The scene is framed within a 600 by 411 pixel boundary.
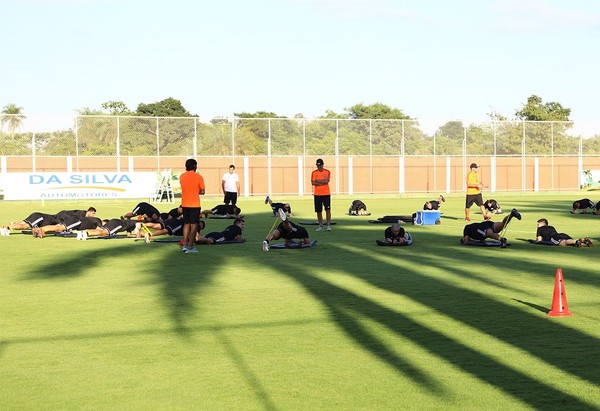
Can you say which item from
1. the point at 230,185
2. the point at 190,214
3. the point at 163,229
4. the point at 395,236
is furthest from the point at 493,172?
the point at 190,214

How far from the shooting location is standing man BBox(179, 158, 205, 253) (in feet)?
69.1

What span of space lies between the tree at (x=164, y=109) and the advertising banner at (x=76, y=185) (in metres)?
71.9

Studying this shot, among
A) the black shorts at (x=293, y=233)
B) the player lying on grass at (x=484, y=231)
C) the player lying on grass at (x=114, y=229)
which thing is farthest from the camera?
the player lying on grass at (x=114, y=229)

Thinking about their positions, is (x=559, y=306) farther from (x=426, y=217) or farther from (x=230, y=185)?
(x=230, y=185)

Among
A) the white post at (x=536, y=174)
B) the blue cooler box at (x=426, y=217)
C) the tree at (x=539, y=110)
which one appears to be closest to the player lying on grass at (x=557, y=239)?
the blue cooler box at (x=426, y=217)

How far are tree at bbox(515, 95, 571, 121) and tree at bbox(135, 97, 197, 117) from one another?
47.4 m

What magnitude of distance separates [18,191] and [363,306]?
42.0 meters

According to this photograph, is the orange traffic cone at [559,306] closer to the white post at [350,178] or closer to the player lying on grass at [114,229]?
the player lying on grass at [114,229]

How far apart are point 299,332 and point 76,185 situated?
43.6 metres

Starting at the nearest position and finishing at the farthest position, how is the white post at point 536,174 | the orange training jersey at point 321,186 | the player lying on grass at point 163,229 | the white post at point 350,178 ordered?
1. the player lying on grass at point 163,229
2. the orange training jersey at point 321,186
3. the white post at point 350,178
4. the white post at point 536,174

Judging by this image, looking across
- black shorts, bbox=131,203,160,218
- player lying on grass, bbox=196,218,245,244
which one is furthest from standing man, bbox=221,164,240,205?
player lying on grass, bbox=196,218,245,244

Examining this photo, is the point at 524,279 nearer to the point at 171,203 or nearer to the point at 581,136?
the point at 171,203

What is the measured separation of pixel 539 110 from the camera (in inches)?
4705

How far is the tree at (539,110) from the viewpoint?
119 metres
